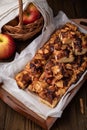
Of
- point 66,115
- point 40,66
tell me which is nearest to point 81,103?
point 66,115

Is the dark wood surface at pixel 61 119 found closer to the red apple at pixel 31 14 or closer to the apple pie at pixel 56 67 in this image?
the apple pie at pixel 56 67

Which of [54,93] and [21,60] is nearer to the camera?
[54,93]

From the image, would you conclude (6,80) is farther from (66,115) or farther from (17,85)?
(66,115)

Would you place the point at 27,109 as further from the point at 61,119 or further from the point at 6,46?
the point at 6,46

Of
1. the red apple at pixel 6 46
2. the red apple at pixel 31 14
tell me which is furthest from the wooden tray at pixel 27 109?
the red apple at pixel 31 14

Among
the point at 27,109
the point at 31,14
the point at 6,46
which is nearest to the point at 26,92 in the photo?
the point at 27,109

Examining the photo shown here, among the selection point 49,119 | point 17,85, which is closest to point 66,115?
point 49,119

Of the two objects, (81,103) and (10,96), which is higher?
(10,96)

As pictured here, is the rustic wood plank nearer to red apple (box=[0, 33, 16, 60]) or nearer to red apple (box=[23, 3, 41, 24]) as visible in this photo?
red apple (box=[0, 33, 16, 60])

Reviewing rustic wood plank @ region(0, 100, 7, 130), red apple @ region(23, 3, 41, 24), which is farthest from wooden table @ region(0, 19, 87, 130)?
red apple @ region(23, 3, 41, 24)
